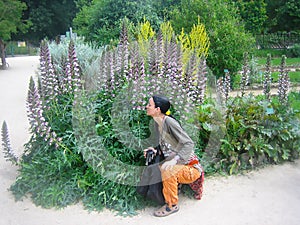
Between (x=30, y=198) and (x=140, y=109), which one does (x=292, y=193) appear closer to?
(x=140, y=109)

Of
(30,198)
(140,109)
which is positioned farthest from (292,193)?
(30,198)

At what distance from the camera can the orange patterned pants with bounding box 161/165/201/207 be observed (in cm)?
328

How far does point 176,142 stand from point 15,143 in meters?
3.42

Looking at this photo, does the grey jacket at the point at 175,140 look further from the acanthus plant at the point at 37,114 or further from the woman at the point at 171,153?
the acanthus plant at the point at 37,114

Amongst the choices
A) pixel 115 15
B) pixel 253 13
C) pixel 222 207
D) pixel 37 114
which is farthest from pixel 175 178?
pixel 253 13

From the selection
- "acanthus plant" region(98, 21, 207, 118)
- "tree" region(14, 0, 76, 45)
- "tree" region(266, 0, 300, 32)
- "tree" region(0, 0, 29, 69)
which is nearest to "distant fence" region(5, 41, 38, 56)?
"tree" region(14, 0, 76, 45)

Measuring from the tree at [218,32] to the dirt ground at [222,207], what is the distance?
516 cm

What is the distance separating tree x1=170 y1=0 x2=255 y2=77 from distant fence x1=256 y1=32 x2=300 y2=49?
16.6 m

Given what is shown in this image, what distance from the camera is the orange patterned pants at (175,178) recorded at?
3278 millimetres

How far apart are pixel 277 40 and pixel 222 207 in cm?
2437

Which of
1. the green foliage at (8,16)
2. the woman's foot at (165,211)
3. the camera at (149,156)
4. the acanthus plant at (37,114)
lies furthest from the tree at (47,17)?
the woman's foot at (165,211)

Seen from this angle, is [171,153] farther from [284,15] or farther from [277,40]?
[277,40]

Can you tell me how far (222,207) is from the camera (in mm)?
3469

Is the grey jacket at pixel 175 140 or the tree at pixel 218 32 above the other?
the tree at pixel 218 32
